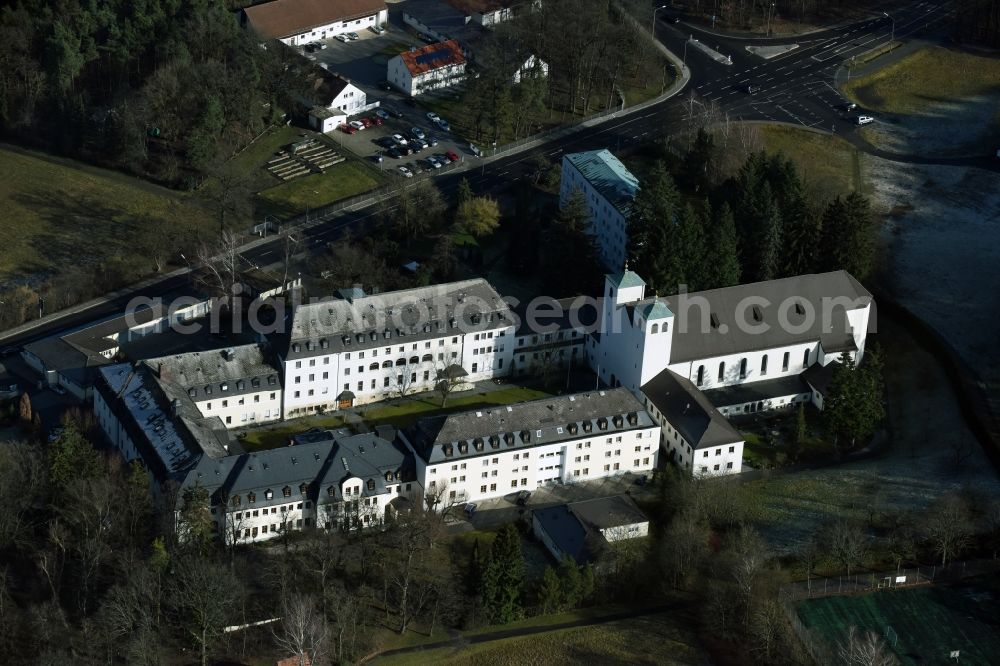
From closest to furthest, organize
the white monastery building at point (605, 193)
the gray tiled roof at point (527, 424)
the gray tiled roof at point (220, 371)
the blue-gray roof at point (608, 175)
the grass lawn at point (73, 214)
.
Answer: the gray tiled roof at point (527, 424) < the gray tiled roof at point (220, 371) < the white monastery building at point (605, 193) < the blue-gray roof at point (608, 175) < the grass lawn at point (73, 214)

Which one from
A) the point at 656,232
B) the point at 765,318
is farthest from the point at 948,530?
the point at 656,232

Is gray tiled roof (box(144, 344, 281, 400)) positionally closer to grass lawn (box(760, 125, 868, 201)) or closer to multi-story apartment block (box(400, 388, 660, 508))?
multi-story apartment block (box(400, 388, 660, 508))

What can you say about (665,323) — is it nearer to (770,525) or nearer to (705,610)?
(770,525)

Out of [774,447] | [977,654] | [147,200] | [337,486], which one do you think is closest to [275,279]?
[147,200]

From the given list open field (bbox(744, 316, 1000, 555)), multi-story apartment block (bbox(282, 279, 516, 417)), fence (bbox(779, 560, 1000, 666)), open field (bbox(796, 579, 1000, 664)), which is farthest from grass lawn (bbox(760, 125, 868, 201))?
open field (bbox(796, 579, 1000, 664))

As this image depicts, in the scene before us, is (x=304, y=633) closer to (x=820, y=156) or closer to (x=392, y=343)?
(x=392, y=343)

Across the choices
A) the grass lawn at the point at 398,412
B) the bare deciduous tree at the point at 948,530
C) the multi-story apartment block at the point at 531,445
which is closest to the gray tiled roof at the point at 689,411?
the multi-story apartment block at the point at 531,445

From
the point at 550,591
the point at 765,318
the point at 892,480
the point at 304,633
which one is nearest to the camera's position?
the point at 304,633

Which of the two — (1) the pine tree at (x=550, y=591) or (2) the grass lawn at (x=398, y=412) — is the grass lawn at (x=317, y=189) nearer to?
(2) the grass lawn at (x=398, y=412)
